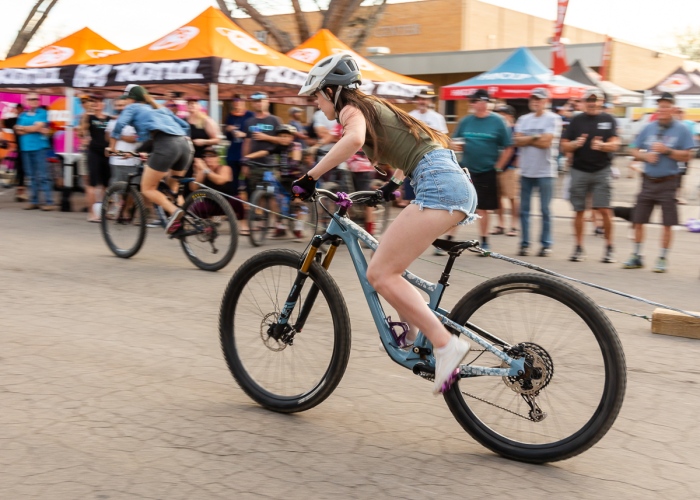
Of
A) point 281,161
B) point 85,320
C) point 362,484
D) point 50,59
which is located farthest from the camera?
point 50,59

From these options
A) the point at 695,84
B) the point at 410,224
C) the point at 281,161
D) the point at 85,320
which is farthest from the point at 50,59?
the point at 695,84

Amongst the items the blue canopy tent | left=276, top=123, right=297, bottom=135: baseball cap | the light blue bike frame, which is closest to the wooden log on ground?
the light blue bike frame

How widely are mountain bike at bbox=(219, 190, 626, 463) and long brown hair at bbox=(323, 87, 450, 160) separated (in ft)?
1.22

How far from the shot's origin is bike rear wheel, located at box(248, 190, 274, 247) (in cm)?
1070

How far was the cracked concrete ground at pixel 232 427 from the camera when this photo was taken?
3.47m

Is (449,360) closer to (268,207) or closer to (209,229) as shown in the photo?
(209,229)

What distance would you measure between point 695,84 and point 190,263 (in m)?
25.7

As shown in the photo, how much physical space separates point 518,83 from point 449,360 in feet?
62.8

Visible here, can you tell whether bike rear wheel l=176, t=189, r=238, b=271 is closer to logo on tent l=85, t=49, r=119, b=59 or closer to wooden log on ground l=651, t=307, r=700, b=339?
wooden log on ground l=651, t=307, r=700, b=339

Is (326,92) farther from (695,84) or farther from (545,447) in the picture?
(695,84)

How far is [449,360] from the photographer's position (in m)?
3.72

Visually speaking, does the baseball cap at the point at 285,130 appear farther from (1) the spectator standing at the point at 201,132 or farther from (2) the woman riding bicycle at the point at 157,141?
(2) the woman riding bicycle at the point at 157,141

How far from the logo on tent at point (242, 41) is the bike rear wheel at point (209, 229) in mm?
6456

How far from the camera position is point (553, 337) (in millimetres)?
3689
